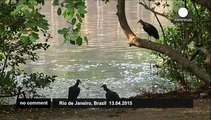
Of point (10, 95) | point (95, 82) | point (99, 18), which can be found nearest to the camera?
point (10, 95)

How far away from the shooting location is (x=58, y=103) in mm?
7695

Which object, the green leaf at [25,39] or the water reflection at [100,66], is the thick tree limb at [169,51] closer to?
the green leaf at [25,39]

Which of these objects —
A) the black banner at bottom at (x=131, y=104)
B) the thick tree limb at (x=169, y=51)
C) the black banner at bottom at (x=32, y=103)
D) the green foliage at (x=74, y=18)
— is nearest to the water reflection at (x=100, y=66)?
the black banner at bottom at (x=32, y=103)

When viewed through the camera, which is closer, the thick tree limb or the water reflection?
the thick tree limb

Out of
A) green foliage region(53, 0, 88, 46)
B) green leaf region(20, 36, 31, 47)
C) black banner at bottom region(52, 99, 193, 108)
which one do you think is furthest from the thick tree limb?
black banner at bottom region(52, 99, 193, 108)

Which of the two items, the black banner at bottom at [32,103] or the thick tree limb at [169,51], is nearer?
the thick tree limb at [169,51]

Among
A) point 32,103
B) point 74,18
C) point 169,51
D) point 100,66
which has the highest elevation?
point 74,18

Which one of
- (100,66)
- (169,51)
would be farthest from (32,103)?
(100,66)

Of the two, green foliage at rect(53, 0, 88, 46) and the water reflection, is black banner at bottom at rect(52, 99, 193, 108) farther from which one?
green foliage at rect(53, 0, 88, 46)

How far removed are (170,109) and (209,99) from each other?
1012mm

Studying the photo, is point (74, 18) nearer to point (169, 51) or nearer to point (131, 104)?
point (169, 51)

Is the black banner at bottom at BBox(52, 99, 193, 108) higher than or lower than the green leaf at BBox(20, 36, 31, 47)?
lower

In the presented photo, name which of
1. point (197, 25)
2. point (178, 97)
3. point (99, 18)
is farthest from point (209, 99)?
point (99, 18)

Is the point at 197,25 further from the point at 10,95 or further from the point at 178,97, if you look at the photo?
the point at 10,95
